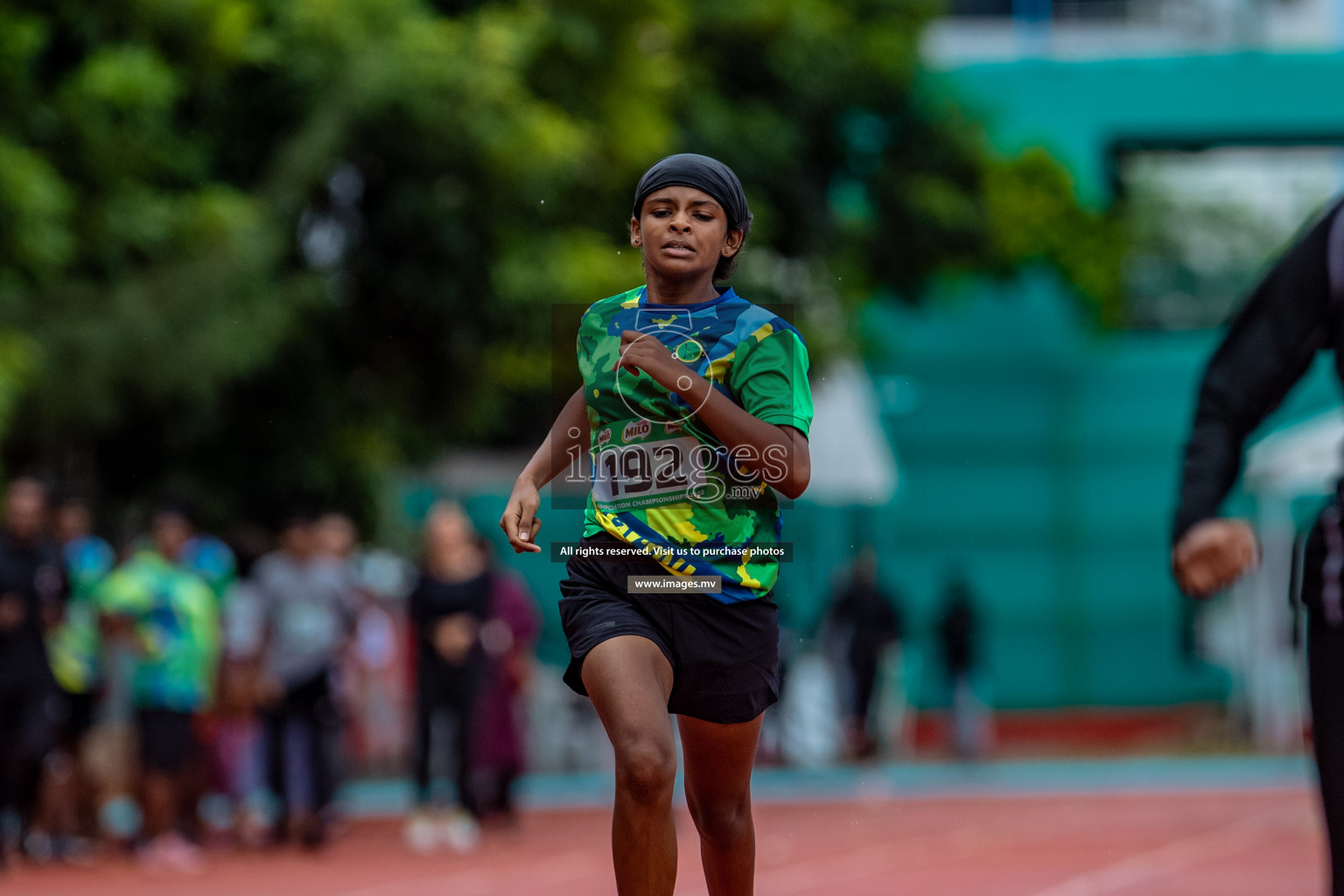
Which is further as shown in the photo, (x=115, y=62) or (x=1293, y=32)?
(x=1293, y=32)

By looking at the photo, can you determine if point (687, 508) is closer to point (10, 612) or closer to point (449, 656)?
point (10, 612)

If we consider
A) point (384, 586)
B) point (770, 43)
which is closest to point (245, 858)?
point (384, 586)

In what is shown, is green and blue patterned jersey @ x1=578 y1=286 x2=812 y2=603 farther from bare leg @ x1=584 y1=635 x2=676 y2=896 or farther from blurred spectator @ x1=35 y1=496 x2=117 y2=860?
blurred spectator @ x1=35 y1=496 x2=117 y2=860

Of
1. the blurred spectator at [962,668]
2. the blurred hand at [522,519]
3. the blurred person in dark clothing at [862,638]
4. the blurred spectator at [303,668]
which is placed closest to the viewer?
the blurred hand at [522,519]

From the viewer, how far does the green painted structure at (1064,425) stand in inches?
958

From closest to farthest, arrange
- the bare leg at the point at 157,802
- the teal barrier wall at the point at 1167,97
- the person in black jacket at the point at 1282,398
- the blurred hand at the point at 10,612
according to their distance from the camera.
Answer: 1. the person in black jacket at the point at 1282,398
2. the blurred hand at the point at 10,612
3. the bare leg at the point at 157,802
4. the teal barrier wall at the point at 1167,97

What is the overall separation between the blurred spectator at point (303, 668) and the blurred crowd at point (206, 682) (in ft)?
0.04

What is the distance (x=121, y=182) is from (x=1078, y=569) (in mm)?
15537

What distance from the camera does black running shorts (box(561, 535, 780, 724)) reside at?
13.7 feet

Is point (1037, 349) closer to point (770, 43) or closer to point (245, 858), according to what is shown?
point (770, 43)

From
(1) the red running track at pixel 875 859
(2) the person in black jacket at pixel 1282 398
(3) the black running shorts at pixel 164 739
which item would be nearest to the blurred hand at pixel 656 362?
(2) the person in black jacket at pixel 1282 398

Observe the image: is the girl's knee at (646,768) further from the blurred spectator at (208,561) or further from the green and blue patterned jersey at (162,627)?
the blurred spectator at (208,561)

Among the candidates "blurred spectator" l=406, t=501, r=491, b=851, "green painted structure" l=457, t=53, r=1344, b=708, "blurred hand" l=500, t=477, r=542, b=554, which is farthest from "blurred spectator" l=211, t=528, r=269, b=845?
"green painted structure" l=457, t=53, r=1344, b=708

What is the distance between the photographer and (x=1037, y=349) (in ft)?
81.7
